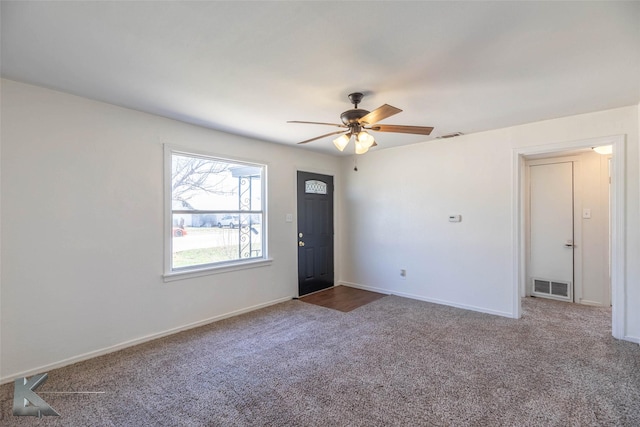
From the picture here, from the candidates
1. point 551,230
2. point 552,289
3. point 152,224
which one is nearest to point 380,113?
point 152,224

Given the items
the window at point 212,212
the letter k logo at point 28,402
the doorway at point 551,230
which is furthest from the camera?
the doorway at point 551,230

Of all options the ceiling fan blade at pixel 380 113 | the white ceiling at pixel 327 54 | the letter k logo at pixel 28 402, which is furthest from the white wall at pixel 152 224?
the letter k logo at pixel 28 402

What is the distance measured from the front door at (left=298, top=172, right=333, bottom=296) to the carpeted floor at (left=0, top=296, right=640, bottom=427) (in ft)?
4.74

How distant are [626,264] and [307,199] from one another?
3977mm

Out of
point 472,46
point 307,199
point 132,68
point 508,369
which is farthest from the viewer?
point 307,199

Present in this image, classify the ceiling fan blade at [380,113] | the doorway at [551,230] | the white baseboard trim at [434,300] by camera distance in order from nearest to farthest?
1. the ceiling fan blade at [380,113]
2. the white baseboard trim at [434,300]
3. the doorway at [551,230]

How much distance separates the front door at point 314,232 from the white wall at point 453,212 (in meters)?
0.38

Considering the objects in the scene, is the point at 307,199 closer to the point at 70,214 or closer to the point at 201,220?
the point at 201,220

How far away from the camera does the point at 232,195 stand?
162 inches

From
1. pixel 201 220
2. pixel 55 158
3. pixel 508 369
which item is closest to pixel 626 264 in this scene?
pixel 508 369

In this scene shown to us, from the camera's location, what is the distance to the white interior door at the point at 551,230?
14.8ft

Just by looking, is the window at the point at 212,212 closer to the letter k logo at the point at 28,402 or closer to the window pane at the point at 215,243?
the window pane at the point at 215,243

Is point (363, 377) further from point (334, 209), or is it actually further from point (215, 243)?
point (334, 209)

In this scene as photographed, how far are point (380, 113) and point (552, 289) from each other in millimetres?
4341
